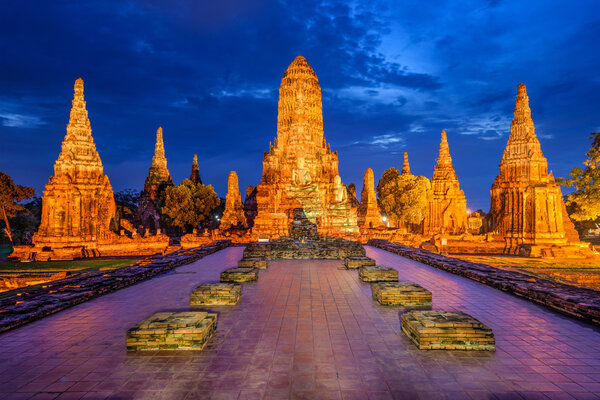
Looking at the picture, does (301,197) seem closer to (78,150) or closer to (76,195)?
(76,195)

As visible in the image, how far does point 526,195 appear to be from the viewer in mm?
22141

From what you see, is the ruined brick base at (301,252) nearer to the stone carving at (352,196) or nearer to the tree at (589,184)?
the tree at (589,184)

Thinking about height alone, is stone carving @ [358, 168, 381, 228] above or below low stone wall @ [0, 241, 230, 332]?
above

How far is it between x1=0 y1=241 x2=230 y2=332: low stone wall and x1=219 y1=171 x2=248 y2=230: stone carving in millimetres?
24178

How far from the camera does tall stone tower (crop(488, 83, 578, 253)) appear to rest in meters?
21.4

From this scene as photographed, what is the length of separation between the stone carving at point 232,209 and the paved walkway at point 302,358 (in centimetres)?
2866

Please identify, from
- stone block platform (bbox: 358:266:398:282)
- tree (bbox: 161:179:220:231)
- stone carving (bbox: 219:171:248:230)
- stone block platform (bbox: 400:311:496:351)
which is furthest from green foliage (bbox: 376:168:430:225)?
stone block platform (bbox: 400:311:496:351)

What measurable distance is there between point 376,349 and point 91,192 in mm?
24357

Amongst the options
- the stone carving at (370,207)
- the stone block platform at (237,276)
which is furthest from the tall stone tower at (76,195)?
the stone carving at (370,207)

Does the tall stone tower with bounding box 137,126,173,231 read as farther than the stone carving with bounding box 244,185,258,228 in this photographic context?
No

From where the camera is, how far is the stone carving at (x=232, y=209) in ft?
116

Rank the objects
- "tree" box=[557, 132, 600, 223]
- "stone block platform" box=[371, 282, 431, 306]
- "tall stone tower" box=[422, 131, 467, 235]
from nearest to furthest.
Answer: "stone block platform" box=[371, 282, 431, 306] < "tree" box=[557, 132, 600, 223] < "tall stone tower" box=[422, 131, 467, 235]

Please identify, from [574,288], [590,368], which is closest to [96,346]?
[590,368]

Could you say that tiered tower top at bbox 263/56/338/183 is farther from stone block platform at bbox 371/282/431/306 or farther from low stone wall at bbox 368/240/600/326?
stone block platform at bbox 371/282/431/306
